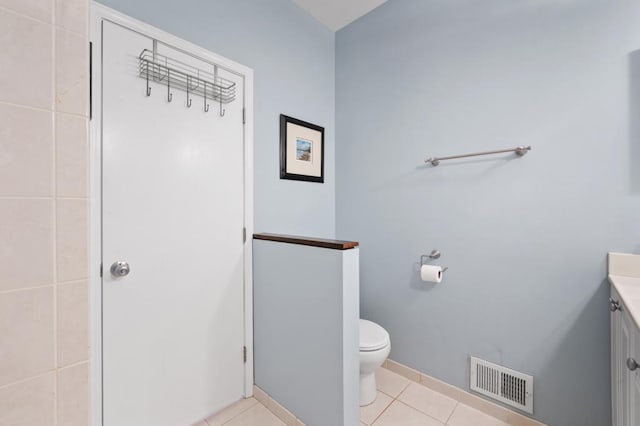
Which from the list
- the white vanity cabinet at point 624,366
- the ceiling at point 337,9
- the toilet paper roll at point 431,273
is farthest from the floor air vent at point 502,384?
the ceiling at point 337,9

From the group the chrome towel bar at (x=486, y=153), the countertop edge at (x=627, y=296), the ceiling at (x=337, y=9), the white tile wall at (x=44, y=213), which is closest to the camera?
the white tile wall at (x=44, y=213)

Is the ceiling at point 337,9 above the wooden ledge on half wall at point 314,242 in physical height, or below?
above

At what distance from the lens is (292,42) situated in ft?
6.71

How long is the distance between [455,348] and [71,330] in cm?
191

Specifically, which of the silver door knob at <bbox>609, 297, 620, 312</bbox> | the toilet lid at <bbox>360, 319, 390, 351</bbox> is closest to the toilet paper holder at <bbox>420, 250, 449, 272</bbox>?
the toilet lid at <bbox>360, 319, 390, 351</bbox>

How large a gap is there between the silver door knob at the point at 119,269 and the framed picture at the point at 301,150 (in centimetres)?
104

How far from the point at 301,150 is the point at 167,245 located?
1113 mm

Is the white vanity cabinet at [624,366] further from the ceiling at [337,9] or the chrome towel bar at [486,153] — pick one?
the ceiling at [337,9]

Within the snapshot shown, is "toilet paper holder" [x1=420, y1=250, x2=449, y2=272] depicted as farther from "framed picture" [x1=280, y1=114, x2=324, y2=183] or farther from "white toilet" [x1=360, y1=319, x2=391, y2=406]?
"framed picture" [x1=280, y1=114, x2=324, y2=183]

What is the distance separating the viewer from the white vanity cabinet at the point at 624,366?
90 centimetres

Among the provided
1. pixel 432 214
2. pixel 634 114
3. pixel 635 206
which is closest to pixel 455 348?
pixel 432 214

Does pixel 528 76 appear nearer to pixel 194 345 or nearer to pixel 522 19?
pixel 522 19

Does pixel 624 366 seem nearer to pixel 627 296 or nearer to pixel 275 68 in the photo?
pixel 627 296

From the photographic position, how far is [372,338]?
1672 millimetres
